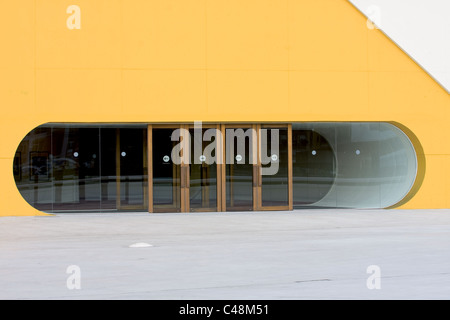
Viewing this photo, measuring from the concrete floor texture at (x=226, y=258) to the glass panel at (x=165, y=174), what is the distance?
2174 millimetres

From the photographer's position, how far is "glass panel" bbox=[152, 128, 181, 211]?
2006 centimetres

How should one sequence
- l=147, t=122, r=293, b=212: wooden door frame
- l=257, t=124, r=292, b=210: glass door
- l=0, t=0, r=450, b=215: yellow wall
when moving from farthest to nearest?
1. l=257, t=124, r=292, b=210: glass door
2. l=147, t=122, r=293, b=212: wooden door frame
3. l=0, t=0, r=450, b=215: yellow wall

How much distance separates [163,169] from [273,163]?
119 inches

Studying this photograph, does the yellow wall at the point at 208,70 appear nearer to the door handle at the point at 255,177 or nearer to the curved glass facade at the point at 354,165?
the curved glass facade at the point at 354,165

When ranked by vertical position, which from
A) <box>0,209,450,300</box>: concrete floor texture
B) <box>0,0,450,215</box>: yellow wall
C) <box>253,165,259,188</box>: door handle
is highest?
<box>0,0,450,215</box>: yellow wall

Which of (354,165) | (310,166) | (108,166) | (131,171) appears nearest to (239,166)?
(310,166)

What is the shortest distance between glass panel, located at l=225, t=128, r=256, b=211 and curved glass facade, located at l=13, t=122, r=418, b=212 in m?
0.03

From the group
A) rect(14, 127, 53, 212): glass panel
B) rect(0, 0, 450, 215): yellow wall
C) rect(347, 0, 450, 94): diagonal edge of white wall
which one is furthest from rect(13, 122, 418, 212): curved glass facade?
rect(347, 0, 450, 94): diagonal edge of white wall

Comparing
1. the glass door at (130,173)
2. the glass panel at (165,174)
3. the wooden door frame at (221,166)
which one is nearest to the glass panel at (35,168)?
the glass door at (130,173)

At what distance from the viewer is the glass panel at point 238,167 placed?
20344mm

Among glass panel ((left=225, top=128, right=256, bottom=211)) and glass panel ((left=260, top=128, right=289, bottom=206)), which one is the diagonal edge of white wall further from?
glass panel ((left=225, top=128, right=256, bottom=211))

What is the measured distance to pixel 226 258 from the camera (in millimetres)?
10562
